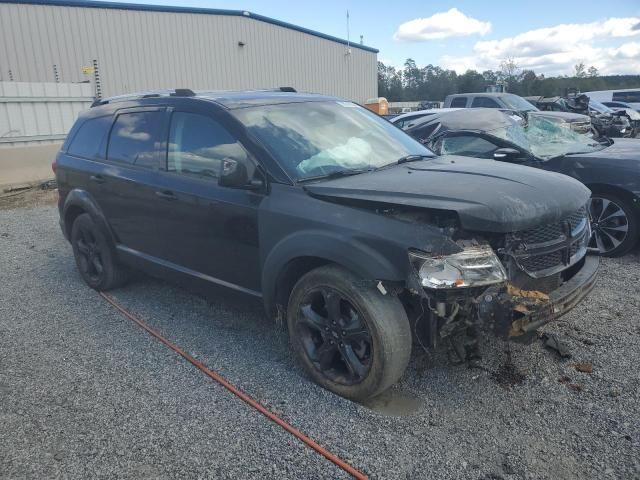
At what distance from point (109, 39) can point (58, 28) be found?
1.65m

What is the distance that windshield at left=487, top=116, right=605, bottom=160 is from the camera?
19.9 feet

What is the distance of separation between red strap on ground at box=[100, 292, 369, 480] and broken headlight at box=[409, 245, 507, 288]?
38.6 inches

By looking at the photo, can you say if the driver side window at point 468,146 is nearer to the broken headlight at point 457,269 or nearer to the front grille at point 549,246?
the front grille at point 549,246

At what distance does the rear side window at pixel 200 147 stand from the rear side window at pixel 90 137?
1.21 m

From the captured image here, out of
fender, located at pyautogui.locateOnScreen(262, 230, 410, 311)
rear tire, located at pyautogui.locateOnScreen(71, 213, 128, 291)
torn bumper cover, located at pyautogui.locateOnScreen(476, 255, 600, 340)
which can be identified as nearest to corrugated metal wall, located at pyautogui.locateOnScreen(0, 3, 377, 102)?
rear tire, located at pyautogui.locateOnScreen(71, 213, 128, 291)

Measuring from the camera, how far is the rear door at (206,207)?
3.57 meters

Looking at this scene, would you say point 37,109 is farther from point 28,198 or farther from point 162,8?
point 162,8

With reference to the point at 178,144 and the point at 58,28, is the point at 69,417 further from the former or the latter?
the point at 58,28

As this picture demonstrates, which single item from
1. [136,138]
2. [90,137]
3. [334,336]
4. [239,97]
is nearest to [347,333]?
[334,336]

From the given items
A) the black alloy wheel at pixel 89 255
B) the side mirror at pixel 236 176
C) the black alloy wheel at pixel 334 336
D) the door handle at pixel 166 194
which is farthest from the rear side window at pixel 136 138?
the black alloy wheel at pixel 334 336

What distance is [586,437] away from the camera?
2.73m

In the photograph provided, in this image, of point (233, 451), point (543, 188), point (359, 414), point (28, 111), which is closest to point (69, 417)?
point (233, 451)

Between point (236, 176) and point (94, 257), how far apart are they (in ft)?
8.56

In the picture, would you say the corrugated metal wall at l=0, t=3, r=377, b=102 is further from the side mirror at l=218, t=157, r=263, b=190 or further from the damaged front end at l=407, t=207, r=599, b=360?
the damaged front end at l=407, t=207, r=599, b=360
